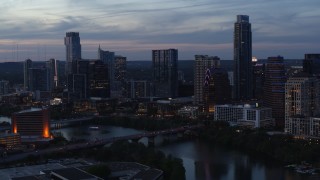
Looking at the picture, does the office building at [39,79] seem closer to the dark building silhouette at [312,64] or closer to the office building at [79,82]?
the office building at [79,82]

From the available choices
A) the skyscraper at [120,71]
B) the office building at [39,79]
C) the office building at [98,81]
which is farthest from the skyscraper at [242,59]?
the office building at [39,79]

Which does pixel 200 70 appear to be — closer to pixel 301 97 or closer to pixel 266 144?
pixel 301 97

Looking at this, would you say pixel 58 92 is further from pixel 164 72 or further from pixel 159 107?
pixel 159 107

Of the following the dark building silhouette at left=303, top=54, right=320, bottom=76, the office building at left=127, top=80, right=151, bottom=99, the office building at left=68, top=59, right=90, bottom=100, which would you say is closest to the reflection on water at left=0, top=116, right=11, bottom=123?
the office building at left=68, top=59, right=90, bottom=100

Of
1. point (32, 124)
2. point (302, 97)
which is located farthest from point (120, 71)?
point (302, 97)

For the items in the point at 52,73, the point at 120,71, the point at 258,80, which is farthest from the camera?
the point at 52,73

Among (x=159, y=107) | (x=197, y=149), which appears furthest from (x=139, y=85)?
(x=197, y=149)
